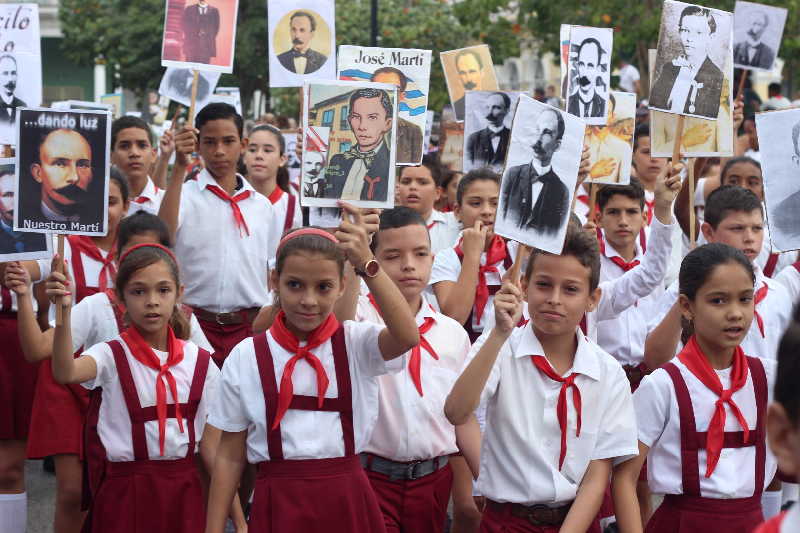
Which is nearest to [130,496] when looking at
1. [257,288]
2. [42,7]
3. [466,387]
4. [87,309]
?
[87,309]

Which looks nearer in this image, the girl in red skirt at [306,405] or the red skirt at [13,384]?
the girl in red skirt at [306,405]

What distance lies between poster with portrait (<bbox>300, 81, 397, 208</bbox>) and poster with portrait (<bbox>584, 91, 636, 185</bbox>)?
2.70 metres

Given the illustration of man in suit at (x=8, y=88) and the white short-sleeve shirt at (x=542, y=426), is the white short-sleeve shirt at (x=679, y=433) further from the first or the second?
the illustration of man in suit at (x=8, y=88)

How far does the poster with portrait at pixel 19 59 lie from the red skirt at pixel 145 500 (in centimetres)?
291

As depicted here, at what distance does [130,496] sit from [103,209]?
1.16m

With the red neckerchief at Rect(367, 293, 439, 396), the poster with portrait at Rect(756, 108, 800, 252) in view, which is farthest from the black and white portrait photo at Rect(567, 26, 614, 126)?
the red neckerchief at Rect(367, 293, 439, 396)

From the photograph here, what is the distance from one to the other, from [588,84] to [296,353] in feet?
11.5

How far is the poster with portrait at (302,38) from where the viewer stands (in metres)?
7.46

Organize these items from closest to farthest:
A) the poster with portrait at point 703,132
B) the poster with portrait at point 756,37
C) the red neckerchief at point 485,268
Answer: the red neckerchief at point 485,268
the poster with portrait at point 703,132
the poster with portrait at point 756,37

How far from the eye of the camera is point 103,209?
4.94 meters

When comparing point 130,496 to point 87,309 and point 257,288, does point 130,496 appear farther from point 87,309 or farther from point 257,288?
point 257,288

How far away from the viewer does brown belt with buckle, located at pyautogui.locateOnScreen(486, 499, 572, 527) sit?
414 centimetres

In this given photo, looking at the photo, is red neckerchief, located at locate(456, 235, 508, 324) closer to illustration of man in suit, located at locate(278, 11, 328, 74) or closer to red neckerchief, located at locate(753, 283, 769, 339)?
red neckerchief, located at locate(753, 283, 769, 339)

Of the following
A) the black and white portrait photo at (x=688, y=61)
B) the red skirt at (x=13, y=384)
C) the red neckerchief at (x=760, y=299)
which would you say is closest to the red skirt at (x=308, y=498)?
the red neckerchief at (x=760, y=299)
